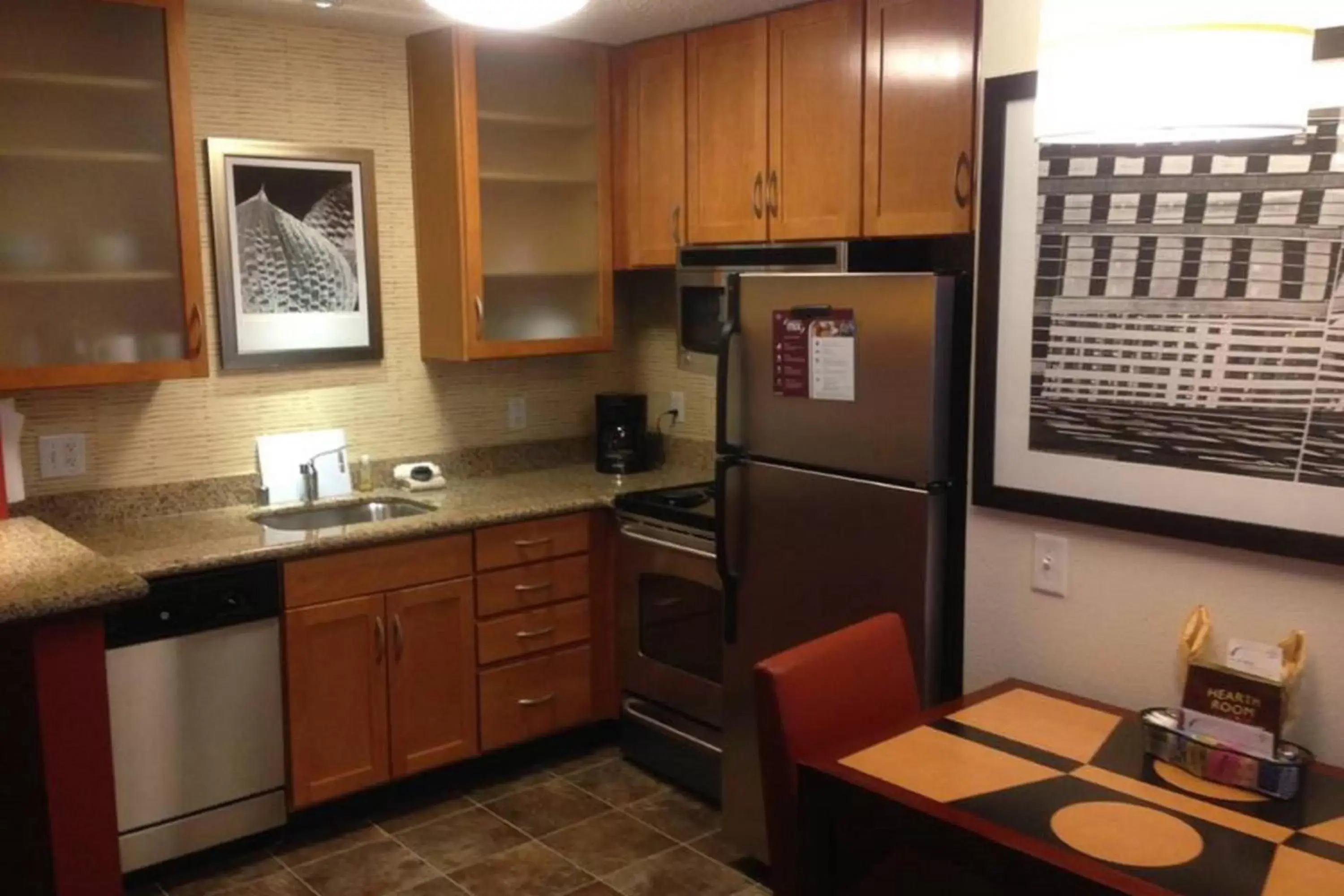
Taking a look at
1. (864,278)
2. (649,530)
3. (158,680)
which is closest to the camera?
(864,278)

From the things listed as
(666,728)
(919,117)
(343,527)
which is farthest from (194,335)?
(919,117)

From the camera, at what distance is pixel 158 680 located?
2883 millimetres

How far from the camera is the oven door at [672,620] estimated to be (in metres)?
3.33

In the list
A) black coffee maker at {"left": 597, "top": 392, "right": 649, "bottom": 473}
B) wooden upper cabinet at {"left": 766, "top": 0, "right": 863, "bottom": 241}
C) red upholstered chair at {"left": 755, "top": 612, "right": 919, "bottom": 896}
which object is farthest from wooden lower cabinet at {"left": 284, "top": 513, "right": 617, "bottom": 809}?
red upholstered chair at {"left": 755, "top": 612, "right": 919, "bottom": 896}

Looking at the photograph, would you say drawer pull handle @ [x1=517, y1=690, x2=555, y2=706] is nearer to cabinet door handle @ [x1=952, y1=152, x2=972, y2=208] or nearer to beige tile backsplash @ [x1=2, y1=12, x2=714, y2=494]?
beige tile backsplash @ [x1=2, y1=12, x2=714, y2=494]

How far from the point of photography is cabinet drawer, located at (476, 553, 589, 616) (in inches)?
136

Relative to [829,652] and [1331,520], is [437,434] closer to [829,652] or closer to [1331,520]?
[829,652]

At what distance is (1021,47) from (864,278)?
22.9 inches

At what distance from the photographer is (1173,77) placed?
149cm

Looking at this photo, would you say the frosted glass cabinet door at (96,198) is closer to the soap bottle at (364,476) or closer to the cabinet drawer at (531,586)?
the soap bottle at (364,476)

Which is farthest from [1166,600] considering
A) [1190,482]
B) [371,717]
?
[371,717]

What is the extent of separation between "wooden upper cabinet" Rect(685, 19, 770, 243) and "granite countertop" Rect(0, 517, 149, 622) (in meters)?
1.92

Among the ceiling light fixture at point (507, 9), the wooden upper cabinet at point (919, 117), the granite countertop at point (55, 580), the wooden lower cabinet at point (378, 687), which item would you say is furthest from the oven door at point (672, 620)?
the ceiling light fixture at point (507, 9)

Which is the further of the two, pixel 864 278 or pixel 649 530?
pixel 649 530
